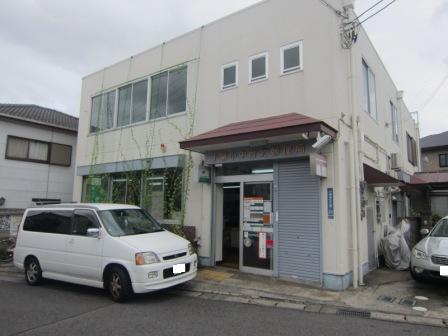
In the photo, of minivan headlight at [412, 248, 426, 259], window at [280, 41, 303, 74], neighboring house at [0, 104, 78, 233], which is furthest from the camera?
neighboring house at [0, 104, 78, 233]

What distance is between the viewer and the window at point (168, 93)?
11023 mm

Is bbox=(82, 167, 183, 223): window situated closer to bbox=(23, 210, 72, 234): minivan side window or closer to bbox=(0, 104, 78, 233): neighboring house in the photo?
bbox=(23, 210, 72, 234): minivan side window

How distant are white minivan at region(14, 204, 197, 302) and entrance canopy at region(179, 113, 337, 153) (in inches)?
94.8

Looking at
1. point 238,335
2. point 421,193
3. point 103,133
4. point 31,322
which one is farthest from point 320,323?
point 421,193

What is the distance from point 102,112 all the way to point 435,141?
32.4m

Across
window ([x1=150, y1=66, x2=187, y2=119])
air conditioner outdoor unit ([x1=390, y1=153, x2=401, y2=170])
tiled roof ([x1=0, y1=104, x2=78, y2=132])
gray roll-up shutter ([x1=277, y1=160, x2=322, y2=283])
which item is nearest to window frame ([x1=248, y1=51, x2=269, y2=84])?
gray roll-up shutter ([x1=277, y1=160, x2=322, y2=283])

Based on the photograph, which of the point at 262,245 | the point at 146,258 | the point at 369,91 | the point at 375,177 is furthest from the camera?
the point at 369,91

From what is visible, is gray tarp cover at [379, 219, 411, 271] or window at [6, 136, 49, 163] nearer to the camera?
gray tarp cover at [379, 219, 411, 271]

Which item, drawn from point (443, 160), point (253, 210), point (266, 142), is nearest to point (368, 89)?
point (266, 142)

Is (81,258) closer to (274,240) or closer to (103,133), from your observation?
(274,240)

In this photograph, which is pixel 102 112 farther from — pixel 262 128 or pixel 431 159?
pixel 431 159

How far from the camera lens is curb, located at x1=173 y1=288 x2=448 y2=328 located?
18.0 ft

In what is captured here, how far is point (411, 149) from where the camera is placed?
19047 millimetres

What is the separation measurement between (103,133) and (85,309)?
8633 mm
